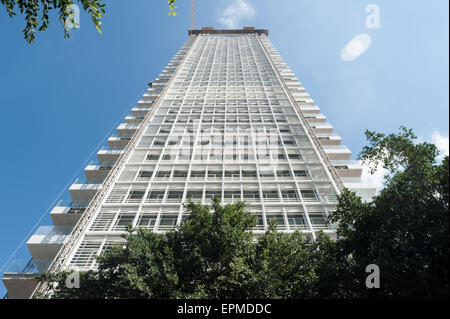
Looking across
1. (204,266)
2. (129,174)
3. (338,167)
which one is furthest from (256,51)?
(204,266)

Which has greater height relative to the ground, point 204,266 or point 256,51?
point 256,51

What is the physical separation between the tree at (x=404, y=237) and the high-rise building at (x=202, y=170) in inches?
251

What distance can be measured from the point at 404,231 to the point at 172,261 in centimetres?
798

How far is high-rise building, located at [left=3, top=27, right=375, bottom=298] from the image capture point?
15016mm

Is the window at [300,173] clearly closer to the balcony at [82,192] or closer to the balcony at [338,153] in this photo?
the balcony at [338,153]

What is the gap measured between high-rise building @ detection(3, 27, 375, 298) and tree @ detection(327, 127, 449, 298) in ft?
20.9

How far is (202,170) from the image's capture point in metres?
20.6

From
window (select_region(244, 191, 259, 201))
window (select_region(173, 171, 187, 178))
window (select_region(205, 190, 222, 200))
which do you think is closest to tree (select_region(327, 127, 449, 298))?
window (select_region(244, 191, 259, 201))

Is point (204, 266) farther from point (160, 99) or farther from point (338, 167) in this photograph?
point (160, 99)

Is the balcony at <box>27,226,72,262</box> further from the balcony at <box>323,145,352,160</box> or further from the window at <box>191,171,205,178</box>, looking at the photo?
the balcony at <box>323,145,352,160</box>

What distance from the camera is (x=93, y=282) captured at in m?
8.69

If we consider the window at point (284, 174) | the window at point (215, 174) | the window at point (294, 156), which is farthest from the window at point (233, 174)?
the window at point (294, 156)
